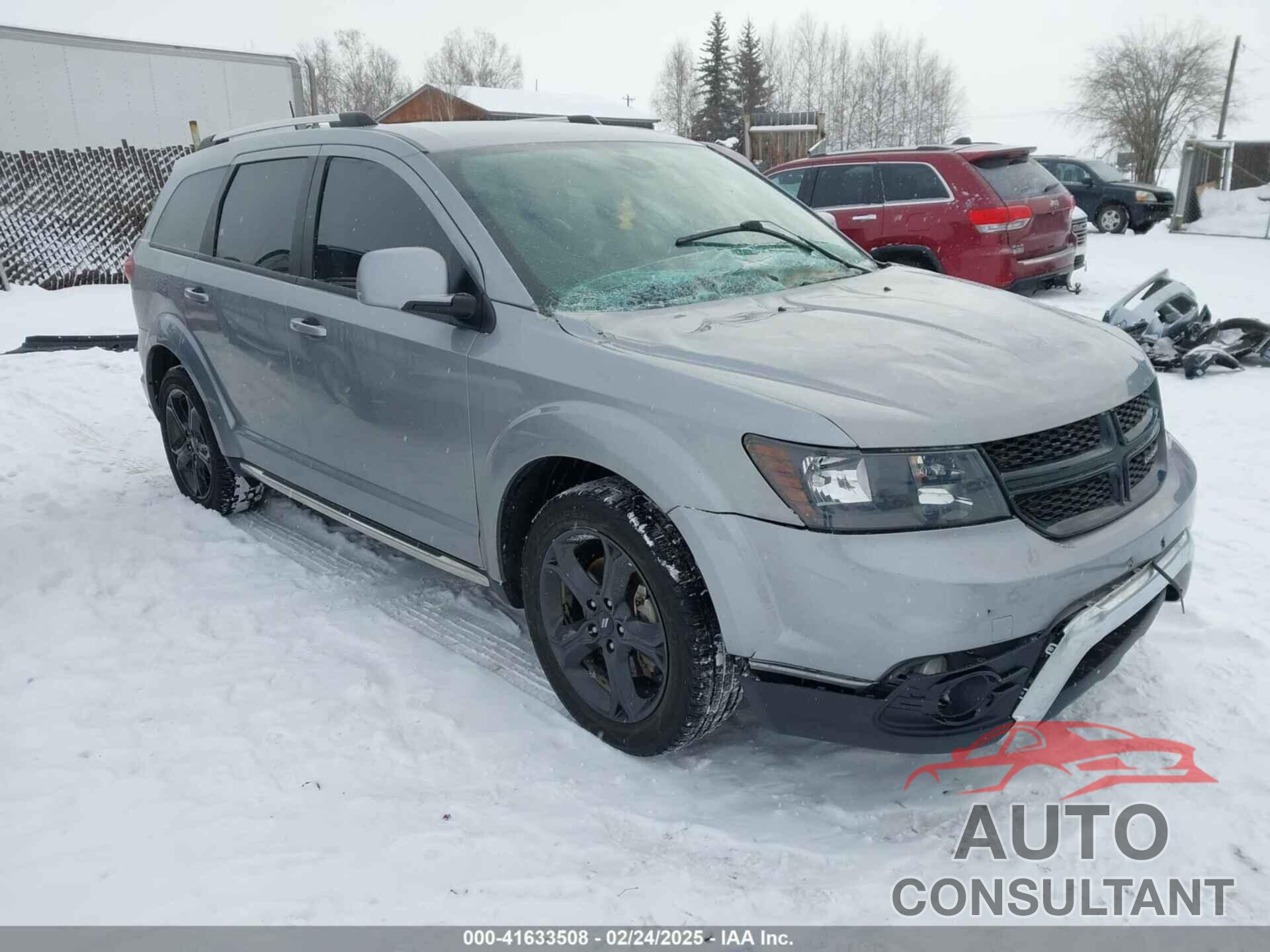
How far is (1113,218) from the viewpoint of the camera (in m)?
19.9

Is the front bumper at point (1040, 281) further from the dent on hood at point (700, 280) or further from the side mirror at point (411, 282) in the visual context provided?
the side mirror at point (411, 282)

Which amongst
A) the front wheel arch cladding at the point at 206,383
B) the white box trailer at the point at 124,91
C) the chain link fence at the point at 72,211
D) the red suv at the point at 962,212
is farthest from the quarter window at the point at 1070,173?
the front wheel arch cladding at the point at 206,383

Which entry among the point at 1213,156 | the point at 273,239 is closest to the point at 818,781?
the point at 273,239

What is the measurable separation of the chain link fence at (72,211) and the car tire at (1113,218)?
1774cm

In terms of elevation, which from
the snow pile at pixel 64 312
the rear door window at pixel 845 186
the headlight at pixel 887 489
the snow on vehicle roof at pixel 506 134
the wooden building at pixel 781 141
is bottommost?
the snow pile at pixel 64 312

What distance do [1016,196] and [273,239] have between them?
7.87 meters

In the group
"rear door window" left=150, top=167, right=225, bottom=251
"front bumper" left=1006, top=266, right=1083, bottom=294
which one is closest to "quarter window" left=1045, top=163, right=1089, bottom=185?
"front bumper" left=1006, top=266, right=1083, bottom=294

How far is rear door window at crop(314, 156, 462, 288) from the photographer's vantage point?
3.29m

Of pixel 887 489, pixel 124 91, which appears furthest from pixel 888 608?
pixel 124 91

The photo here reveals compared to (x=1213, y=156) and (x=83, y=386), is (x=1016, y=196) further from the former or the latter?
(x=1213, y=156)

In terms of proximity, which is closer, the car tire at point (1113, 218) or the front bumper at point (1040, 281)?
the front bumper at point (1040, 281)

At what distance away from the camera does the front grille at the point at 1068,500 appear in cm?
238

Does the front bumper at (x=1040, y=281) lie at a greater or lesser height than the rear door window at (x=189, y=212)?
lesser

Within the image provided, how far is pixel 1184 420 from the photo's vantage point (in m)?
6.02
